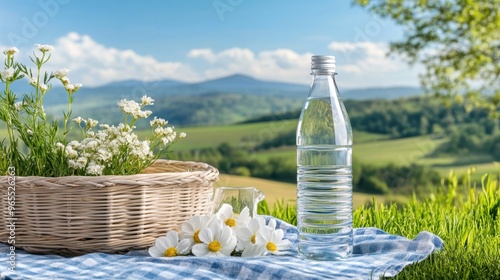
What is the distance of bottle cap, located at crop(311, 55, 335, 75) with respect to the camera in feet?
7.20

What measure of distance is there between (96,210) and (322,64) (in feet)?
2.96

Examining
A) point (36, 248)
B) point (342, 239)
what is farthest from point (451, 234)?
point (36, 248)

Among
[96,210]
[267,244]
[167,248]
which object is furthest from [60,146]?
[267,244]

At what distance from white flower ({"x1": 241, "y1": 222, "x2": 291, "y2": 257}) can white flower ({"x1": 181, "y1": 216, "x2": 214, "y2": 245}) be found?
0.17 metres

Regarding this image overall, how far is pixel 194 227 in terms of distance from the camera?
7.44ft

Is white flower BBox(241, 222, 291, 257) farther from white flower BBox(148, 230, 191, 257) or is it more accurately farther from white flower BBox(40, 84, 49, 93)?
white flower BBox(40, 84, 49, 93)

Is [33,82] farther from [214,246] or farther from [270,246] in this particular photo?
[270,246]

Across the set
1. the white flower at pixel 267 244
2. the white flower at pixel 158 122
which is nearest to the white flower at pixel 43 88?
the white flower at pixel 158 122

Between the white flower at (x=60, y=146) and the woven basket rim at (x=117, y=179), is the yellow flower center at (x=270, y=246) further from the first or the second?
the white flower at (x=60, y=146)

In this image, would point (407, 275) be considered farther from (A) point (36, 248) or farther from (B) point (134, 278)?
(A) point (36, 248)

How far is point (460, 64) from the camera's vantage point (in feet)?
25.0

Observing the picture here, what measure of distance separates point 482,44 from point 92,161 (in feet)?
20.0

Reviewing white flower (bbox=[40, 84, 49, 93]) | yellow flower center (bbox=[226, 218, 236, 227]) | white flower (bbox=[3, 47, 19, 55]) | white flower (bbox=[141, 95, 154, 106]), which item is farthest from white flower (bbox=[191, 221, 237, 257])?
white flower (bbox=[3, 47, 19, 55])

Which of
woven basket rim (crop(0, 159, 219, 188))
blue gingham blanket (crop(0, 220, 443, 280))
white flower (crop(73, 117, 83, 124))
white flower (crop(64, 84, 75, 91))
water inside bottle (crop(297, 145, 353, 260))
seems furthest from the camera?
white flower (crop(73, 117, 83, 124))
